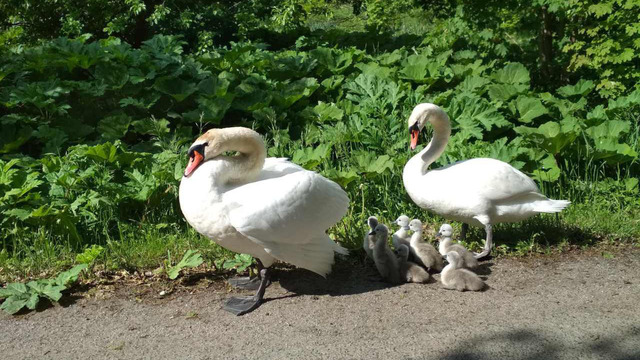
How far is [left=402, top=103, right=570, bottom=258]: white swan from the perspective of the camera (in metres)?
5.08

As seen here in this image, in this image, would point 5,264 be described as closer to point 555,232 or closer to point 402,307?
point 402,307

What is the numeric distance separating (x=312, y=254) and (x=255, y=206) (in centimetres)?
54

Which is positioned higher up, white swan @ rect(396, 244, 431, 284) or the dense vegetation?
the dense vegetation

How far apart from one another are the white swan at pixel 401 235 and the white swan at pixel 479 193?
0.62 ft

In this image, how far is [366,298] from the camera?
467 centimetres

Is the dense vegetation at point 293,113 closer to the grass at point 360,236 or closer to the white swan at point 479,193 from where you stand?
the grass at point 360,236

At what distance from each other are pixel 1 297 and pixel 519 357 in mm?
3283

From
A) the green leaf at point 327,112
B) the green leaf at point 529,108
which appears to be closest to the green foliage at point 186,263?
the green leaf at point 327,112

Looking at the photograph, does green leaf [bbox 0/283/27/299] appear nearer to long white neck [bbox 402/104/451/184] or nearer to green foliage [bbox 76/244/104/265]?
green foliage [bbox 76/244/104/265]

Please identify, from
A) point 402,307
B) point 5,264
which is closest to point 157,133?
point 5,264

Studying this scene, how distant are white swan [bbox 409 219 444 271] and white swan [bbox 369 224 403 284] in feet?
0.71

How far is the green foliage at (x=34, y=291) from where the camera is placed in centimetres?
454

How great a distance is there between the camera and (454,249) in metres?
5.03

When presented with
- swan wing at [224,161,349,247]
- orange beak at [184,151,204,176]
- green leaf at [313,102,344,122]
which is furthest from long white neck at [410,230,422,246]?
green leaf at [313,102,344,122]
